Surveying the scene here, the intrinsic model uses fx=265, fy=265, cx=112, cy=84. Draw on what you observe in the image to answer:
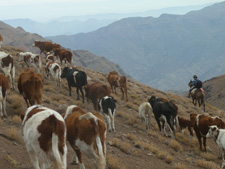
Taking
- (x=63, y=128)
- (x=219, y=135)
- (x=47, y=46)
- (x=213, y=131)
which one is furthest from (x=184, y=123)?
(x=47, y=46)

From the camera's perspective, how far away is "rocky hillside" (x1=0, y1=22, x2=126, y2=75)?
423ft

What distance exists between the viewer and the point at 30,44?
135 m

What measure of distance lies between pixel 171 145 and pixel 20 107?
773 centimetres

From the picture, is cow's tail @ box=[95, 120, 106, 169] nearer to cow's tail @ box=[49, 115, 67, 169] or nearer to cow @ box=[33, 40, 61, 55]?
cow's tail @ box=[49, 115, 67, 169]

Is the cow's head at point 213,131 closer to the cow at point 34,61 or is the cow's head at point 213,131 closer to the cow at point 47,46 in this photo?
the cow at point 34,61

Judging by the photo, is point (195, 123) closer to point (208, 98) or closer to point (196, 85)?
point (196, 85)

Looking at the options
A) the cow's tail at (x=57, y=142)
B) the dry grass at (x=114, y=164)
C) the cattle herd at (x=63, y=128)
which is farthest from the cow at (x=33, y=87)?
the cow's tail at (x=57, y=142)

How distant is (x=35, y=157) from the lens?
20.6ft

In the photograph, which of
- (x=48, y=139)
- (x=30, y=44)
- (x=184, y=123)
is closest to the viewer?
(x=48, y=139)

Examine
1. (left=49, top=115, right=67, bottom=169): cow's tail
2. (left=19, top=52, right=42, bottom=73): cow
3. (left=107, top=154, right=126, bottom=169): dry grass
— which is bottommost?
(left=107, top=154, right=126, bottom=169): dry grass

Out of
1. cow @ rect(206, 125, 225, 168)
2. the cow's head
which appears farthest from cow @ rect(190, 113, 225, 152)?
the cow's head

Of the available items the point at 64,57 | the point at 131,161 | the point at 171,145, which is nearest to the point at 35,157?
the point at 131,161

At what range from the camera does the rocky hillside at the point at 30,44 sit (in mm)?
129062

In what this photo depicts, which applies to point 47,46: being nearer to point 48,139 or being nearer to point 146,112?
point 146,112
